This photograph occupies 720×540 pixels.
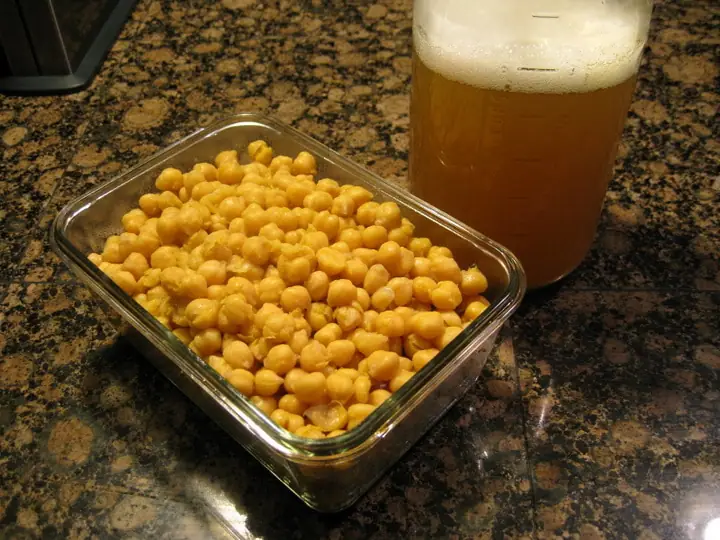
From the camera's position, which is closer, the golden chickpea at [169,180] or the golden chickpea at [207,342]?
the golden chickpea at [207,342]

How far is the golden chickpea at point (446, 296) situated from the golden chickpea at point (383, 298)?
0.05 metres

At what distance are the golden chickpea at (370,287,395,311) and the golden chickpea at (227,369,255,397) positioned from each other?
168 millimetres

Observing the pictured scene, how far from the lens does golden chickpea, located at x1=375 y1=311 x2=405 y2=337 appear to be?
76cm

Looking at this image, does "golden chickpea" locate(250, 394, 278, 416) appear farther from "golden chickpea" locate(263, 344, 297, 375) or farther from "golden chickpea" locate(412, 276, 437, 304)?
"golden chickpea" locate(412, 276, 437, 304)

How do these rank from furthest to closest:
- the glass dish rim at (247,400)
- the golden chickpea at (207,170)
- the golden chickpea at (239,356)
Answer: the golden chickpea at (207,170)
the golden chickpea at (239,356)
the glass dish rim at (247,400)

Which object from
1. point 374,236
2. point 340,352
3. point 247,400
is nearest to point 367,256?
point 374,236

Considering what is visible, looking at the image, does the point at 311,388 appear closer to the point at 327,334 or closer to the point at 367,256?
the point at 327,334

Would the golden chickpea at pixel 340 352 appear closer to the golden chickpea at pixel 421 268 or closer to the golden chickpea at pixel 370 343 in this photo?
the golden chickpea at pixel 370 343

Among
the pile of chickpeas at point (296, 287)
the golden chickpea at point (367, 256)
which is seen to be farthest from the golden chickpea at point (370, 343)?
the golden chickpea at point (367, 256)

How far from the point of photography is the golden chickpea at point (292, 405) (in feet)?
2.36

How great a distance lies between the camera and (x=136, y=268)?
0.84 metres

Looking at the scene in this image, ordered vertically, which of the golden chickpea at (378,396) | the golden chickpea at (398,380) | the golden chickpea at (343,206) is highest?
the golden chickpea at (343,206)

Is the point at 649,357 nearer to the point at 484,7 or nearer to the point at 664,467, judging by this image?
the point at 664,467

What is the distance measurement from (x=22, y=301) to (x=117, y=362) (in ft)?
0.64
